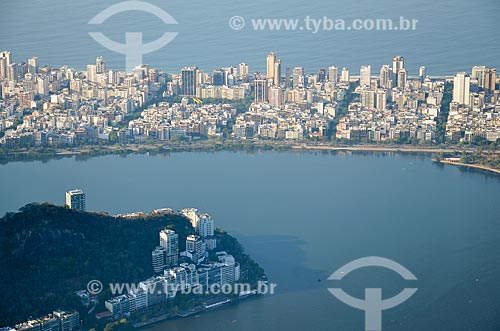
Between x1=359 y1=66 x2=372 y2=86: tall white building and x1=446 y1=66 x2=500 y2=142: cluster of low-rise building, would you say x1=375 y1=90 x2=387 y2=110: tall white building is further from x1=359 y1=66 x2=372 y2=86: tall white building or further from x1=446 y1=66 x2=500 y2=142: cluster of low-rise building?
x1=446 y1=66 x2=500 y2=142: cluster of low-rise building

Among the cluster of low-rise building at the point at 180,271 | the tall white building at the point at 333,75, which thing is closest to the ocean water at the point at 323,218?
the cluster of low-rise building at the point at 180,271

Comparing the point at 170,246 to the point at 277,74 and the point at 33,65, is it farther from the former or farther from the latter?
the point at 33,65

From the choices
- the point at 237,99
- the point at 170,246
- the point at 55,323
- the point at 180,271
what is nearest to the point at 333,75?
the point at 237,99

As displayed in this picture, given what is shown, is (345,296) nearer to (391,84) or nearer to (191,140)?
(191,140)

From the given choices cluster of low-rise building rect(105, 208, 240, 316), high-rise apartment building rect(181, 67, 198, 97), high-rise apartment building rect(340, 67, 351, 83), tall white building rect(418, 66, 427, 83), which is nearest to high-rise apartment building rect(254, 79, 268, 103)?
high-rise apartment building rect(181, 67, 198, 97)

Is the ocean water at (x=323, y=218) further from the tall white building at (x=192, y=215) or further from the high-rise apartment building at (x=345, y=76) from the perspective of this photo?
the high-rise apartment building at (x=345, y=76)
